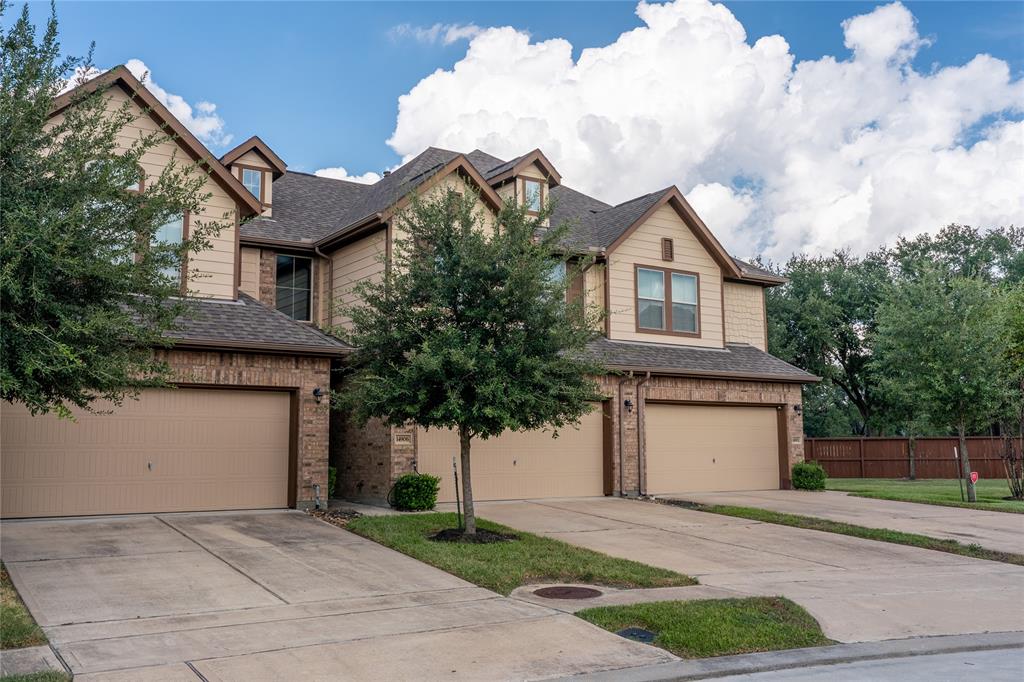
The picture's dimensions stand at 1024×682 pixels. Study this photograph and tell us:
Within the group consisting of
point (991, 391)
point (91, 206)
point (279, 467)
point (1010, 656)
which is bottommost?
point (1010, 656)

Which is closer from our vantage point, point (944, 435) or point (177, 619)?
point (177, 619)

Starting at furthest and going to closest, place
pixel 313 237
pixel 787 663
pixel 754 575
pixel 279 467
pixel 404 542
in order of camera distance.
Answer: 1. pixel 313 237
2. pixel 279 467
3. pixel 404 542
4. pixel 754 575
5. pixel 787 663

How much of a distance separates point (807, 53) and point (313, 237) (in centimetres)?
1238

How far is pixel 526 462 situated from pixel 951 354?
10.7 metres

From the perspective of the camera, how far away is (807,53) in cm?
2052

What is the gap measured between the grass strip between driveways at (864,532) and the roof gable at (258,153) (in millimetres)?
11825

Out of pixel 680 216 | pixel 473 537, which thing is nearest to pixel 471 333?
pixel 473 537

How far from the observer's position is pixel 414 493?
15719 mm

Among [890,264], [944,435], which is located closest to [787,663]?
[944,435]

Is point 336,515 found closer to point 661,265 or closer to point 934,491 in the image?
point 661,265

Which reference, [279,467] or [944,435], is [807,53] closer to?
[279,467]

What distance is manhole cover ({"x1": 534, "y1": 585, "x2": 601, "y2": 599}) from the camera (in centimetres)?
955

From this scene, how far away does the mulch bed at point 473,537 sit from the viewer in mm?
12634

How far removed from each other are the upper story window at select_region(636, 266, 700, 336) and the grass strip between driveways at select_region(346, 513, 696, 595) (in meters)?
8.92
